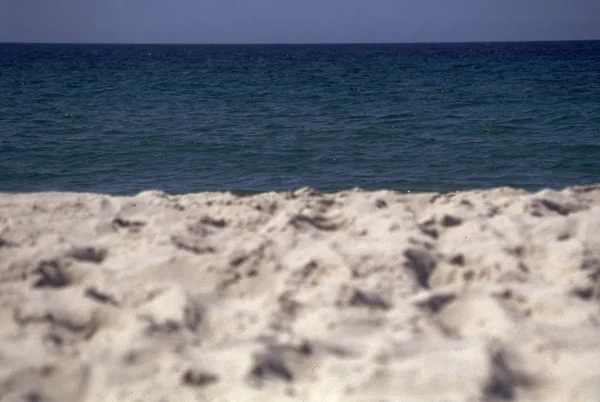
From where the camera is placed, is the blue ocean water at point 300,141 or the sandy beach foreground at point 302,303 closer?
the sandy beach foreground at point 302,303

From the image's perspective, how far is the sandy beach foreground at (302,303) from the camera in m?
2.29

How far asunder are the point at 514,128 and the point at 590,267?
752 centimetres

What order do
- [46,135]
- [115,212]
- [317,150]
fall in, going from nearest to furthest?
[115,212]
[317,150]
[46,135]

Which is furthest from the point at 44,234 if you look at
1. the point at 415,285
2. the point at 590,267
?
the point at 590,267

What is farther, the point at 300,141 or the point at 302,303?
the point at 300,141

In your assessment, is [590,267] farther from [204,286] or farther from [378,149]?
[378,149]

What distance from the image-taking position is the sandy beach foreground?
7.52ft

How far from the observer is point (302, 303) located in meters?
2.85

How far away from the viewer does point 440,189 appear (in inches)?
270

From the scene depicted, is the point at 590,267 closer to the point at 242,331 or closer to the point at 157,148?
the point at 242,331

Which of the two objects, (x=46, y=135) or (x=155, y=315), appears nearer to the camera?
(x=155, y=315)

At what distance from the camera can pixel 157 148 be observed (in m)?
9.01

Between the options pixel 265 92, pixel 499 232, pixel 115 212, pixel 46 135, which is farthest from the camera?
pixel 265 92

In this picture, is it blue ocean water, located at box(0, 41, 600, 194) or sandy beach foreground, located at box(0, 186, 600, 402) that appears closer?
sandy beach foreground, located at box(0, 186, 600, 402)
